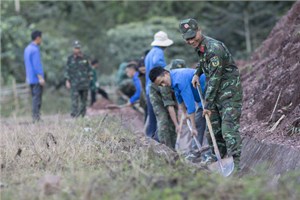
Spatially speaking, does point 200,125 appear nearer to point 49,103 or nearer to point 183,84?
point 183,84

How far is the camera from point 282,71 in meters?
13.2

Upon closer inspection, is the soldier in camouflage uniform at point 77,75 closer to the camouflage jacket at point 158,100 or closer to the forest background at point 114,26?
the camouflage jacket at point 158,100

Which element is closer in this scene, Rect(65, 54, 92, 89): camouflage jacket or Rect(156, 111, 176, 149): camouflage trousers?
Rect(156, 111, 176, 149): camouflage trousers

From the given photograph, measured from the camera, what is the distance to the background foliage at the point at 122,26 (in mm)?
31188

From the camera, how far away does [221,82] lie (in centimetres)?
974

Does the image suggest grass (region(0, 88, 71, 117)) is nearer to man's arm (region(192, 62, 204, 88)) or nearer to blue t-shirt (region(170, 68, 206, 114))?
blue t-shirt (region(170, 68, 206, 114))

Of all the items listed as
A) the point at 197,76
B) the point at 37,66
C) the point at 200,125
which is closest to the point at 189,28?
the point at 197,76

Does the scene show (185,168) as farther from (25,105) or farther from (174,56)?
(174,56)

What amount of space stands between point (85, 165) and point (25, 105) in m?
19.5

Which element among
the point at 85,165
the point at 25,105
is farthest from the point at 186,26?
the point at 25,105

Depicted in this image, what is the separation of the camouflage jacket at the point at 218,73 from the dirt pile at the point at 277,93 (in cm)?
123

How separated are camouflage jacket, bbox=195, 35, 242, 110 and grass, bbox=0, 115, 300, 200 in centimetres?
135

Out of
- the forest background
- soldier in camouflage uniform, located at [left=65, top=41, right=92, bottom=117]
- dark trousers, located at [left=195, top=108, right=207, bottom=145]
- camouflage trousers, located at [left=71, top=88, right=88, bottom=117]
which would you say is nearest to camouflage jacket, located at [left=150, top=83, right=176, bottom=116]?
dark trousers, located at [left=195, top=108, right=207, bottom=145]

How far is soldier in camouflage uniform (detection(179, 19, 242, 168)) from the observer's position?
954cm
